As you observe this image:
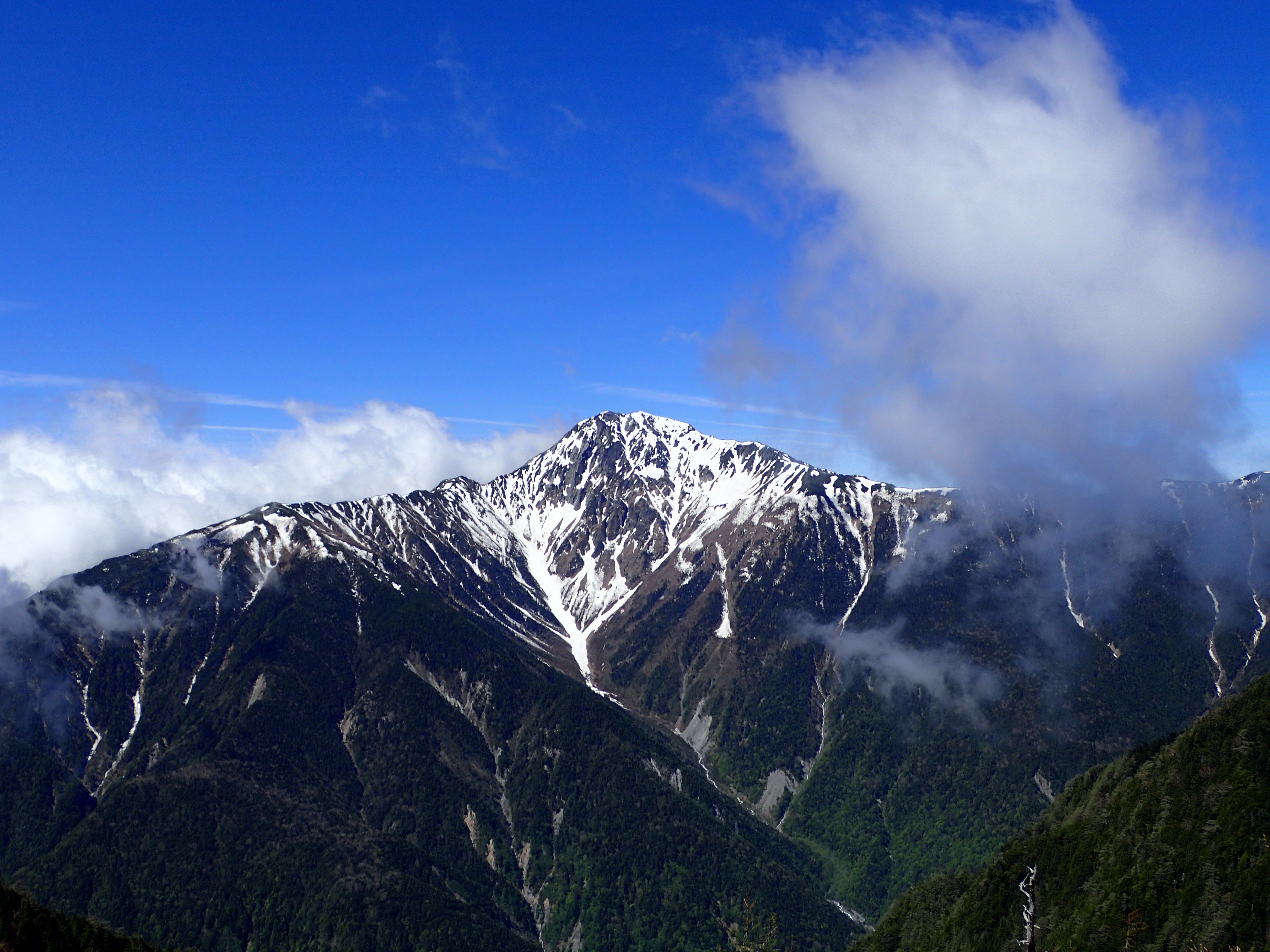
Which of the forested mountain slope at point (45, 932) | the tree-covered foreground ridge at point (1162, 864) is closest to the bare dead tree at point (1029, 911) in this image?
the tree-covered foreground ridge at point (1162, 864)

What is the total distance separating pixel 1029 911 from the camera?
179m

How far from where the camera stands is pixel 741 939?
64.6 m

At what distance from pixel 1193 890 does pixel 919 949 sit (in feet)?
210

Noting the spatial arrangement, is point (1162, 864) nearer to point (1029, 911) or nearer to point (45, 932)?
point (1029, 911)

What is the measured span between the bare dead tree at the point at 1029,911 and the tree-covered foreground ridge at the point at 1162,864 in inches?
29.9

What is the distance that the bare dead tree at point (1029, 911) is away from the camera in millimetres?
173000

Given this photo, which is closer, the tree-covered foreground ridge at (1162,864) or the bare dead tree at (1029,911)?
the tree-covered foreground ridge at (1162,864)

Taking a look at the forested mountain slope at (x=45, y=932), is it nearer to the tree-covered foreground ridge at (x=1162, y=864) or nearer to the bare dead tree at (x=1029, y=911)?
the bare dead tree at (x=1029, y=911)

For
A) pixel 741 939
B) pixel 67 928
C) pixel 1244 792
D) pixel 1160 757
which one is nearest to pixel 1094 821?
pixel 1160 757

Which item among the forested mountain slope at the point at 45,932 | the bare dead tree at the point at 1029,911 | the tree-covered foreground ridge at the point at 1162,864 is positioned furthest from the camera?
the bare dead tree at the point at 1029,911

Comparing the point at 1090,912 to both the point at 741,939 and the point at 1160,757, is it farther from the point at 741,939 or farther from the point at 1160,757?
the point at 741,939

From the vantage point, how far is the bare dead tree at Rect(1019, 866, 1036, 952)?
173000mm

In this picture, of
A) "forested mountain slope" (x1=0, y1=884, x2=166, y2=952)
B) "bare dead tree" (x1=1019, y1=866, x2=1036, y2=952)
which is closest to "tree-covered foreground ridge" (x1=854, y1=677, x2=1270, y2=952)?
"bare dead tree" (x1=1019, y1=866, x2=1036, y2=952)

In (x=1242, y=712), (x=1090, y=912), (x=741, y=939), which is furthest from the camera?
(x=1242, y=712)
